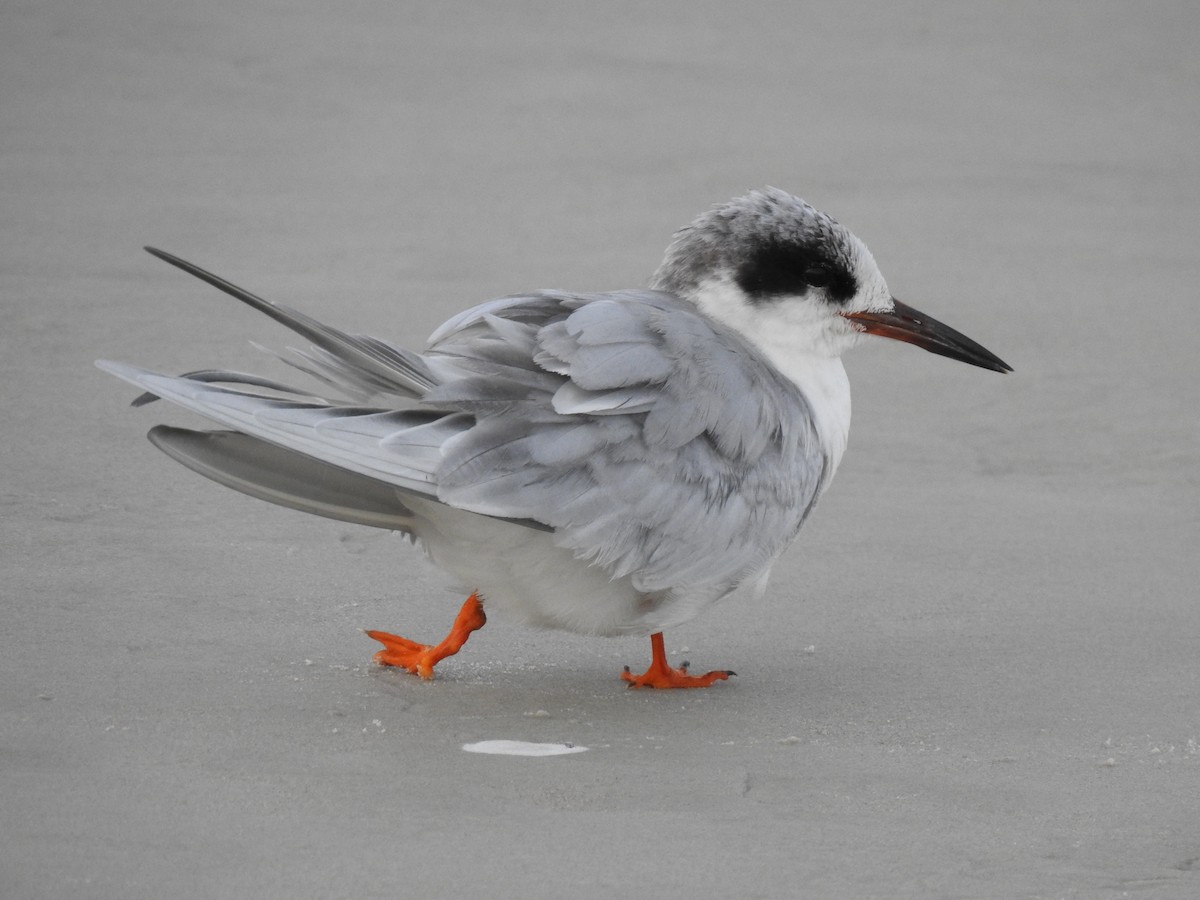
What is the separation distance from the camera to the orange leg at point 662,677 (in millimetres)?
3887

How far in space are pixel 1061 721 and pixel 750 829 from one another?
3.24 feet

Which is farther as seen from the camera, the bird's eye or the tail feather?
the bird's eye

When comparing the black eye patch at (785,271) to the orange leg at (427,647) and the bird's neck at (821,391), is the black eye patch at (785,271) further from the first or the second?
the orange leg at (427,647)

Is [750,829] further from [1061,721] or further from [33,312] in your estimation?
[33,312]

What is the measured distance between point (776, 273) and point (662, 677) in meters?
0.98

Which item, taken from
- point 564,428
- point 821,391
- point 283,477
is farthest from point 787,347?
point 283,477

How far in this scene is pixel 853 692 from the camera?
383 centimetres

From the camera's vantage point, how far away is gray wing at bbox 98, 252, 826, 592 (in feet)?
11.0

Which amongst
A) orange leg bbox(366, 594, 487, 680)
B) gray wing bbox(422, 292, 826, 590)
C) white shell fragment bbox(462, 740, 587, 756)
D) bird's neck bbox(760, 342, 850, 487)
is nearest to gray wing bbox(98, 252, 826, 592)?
gray wing bbox(422, 292, 826, 590)

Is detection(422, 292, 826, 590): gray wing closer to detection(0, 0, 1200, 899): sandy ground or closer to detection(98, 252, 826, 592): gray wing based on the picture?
detection(98, 252, 826, 592): gray wing

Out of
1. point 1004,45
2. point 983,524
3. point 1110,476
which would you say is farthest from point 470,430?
point 1004,45

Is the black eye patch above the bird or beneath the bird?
→ above

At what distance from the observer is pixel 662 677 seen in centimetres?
389

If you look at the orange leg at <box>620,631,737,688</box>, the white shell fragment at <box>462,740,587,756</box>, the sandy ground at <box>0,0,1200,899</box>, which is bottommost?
the orange leg at <box>620,631,737,688</box>
